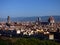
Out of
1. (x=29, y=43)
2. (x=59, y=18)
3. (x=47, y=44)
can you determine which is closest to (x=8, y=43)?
(x=29, y=43)

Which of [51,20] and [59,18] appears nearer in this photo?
[51,20]

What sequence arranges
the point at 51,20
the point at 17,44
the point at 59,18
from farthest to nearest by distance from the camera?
the point at 59,18, the point at 51,20, the point at 17,44

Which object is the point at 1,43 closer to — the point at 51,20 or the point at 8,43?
the point at 8,43

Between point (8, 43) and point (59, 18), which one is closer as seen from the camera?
point (8, 43)

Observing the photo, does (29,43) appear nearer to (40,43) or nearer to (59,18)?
(40,43)

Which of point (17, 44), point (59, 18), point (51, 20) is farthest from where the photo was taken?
point (59, 18)

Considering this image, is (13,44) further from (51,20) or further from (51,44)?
(51,20)

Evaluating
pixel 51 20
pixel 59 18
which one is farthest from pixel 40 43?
pixel 59 18

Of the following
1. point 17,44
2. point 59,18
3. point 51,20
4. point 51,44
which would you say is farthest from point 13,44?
point 59,18
